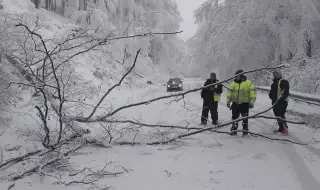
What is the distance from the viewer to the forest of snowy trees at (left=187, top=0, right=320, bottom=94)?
15586mm

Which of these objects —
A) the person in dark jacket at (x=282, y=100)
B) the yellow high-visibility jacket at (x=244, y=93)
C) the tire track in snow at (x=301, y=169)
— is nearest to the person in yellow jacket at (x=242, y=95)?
the yellow high-visibility jacket at (x=244, y=93)

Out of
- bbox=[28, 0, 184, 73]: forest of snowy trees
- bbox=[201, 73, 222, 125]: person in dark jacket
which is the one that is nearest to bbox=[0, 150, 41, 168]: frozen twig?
bbox=[201, 73, 222, 125]: person in dark jacket

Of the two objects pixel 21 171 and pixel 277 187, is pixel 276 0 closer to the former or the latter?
pixel 277 187

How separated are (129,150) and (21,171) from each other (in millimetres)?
2243

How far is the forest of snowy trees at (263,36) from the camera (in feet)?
51.1

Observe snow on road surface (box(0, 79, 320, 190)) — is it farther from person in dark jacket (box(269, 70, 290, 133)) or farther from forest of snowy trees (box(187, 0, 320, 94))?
forest of snowy trees (box(187, 0, 320, 94))

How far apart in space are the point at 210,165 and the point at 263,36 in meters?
14.1

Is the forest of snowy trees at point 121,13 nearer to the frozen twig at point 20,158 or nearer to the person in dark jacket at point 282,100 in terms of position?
the person in dark jacket at point 282,100

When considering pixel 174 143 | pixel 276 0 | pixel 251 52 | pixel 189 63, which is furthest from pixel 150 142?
pixel 189 63

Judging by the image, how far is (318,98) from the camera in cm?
1072

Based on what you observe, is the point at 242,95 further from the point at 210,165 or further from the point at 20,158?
the point at 20,158

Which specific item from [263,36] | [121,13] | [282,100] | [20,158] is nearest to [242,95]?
[282,100]

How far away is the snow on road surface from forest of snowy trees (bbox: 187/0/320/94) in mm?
8839

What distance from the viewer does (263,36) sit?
59.8ft
